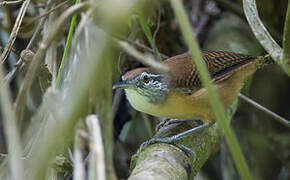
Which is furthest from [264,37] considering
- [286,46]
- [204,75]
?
[204,75]

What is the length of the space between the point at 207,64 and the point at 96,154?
186 cm

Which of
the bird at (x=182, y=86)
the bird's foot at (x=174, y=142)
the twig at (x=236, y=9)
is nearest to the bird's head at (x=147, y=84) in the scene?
the bird at (x=182, y=86)

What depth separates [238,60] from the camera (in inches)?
122

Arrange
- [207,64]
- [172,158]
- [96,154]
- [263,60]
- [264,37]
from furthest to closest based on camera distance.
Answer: [263,60] → [207,64] → [264,37] → [172,158] → [96,154]

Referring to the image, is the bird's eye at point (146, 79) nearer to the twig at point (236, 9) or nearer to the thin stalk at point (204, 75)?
the thin stalk at point (204, 75)

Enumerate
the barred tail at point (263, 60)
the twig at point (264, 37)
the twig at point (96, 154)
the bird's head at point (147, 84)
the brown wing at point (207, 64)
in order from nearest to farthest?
1. the twig at point (96, 154)
2. the twig at point (264, 37)
3. the bird's head at point (147, 84)
4. the brown wing at point (207, 64)
5. the barred tail at point (263, 60)

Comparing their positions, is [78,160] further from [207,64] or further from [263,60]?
[263,60]

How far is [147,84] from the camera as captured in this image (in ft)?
9.34

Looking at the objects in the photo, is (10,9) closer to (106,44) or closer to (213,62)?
(213,62)

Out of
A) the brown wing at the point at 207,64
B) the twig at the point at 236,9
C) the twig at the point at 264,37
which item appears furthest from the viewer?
the twig at the point at 236,9

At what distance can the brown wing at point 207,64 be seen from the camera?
290 centimetres

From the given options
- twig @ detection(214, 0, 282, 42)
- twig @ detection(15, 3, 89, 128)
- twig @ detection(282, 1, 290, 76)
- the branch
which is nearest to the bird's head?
the branch

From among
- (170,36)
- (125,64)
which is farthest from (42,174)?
(170,36)

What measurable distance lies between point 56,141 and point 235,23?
10.9 feet
